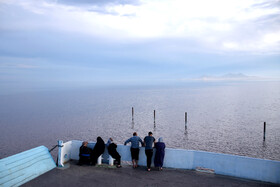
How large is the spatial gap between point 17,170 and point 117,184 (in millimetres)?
4072

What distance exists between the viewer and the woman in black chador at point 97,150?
10438mm

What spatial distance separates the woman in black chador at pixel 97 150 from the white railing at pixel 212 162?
0.52 meters

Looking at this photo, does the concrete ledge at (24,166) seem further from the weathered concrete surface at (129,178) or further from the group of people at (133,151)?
the group of people at (133,151)

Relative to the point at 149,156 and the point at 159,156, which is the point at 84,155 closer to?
the point at 149,156

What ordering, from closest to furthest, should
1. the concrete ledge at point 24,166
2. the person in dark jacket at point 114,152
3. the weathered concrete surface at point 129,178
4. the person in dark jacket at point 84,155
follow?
1. the concrete ledge at point 24,166
2. the weathered concrete surface at point 129,178
3. the person in dark jacket at point 114,152
4. the person in dark jacket at point 84,155

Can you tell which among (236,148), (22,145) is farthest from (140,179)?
(22,145)

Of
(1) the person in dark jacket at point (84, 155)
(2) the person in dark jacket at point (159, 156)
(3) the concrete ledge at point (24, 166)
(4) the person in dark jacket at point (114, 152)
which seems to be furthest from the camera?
(1) the person in dark jacket at point (84, 155)

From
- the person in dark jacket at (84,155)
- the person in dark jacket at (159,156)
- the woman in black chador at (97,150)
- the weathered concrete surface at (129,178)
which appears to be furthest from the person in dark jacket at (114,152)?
the person in dark jacket at (159,156)

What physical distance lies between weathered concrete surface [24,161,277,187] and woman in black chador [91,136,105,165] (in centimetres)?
48

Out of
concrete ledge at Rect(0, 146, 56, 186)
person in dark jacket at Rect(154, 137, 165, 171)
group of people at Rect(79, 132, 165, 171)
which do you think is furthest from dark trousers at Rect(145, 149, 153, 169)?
concrete ledge at Rect(0, 146, 56, 186)

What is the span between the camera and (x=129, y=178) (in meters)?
9.05

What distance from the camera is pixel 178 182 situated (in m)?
8.65

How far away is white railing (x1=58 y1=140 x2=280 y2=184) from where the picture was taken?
28.3 ft

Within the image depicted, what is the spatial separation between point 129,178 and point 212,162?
149 inches
